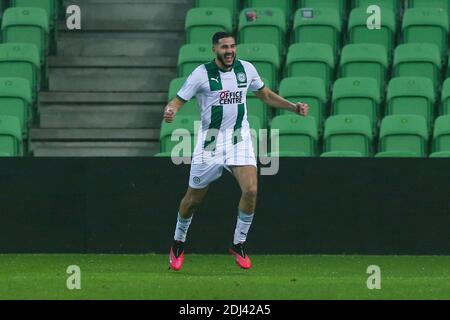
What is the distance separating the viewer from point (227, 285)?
11.6 meters

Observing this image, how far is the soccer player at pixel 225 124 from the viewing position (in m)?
13.0

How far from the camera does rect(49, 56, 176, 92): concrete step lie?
18266 mm

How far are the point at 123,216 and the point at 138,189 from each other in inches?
12.4

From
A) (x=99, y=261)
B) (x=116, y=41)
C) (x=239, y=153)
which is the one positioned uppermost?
(x=116, y=41)

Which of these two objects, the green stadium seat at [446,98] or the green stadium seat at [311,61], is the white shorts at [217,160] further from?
the green stadium seat at [311,61]

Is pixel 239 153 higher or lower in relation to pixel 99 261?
higher

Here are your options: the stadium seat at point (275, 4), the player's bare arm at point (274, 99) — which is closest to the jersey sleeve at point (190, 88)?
the player's bare arm at point (274, 99)

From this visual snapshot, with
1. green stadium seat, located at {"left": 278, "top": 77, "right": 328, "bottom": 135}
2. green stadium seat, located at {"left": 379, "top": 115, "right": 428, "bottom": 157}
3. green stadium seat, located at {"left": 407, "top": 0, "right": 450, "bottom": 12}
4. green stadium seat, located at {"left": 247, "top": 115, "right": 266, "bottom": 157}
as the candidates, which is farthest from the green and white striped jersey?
green stadium seat, located at {"left": 407, "top": 0, "right": 450, "bottom": 12}

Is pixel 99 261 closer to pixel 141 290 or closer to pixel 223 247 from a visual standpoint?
pixel 223 247

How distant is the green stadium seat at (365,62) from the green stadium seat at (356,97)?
0.55m
